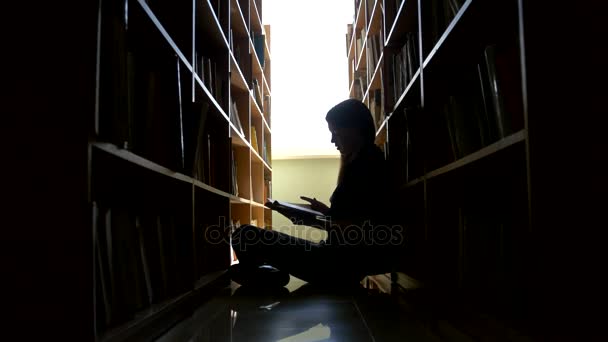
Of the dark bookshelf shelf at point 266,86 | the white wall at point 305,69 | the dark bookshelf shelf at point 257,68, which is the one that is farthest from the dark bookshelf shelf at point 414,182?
the white wall at point 305,69

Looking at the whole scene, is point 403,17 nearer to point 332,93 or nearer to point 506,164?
point 506,164

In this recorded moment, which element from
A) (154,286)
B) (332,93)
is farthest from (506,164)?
(332,93)

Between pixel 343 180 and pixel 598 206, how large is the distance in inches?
60.1

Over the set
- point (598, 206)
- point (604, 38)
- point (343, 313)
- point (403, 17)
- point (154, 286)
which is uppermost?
point (403, 17)

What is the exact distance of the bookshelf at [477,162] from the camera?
783 mm

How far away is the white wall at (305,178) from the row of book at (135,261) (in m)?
3.95

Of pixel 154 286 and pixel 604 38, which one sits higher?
pixel 604 38

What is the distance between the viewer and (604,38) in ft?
2.57

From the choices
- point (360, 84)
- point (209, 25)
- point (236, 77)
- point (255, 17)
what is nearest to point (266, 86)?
point (255, 17)

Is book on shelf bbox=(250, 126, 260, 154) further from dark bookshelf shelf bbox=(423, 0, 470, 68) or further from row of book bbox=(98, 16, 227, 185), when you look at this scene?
dark bookshelf shelf bbox=(423, 0, 470, 68)

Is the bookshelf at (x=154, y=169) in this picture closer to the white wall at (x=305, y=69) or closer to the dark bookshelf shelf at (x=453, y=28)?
the dark bookshelf shelf at (x=453, y=28)

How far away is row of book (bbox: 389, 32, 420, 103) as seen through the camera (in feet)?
6.77

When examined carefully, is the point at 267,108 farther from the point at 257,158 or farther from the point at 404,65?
the point at 404,65

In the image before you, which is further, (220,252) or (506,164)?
(220,252)
